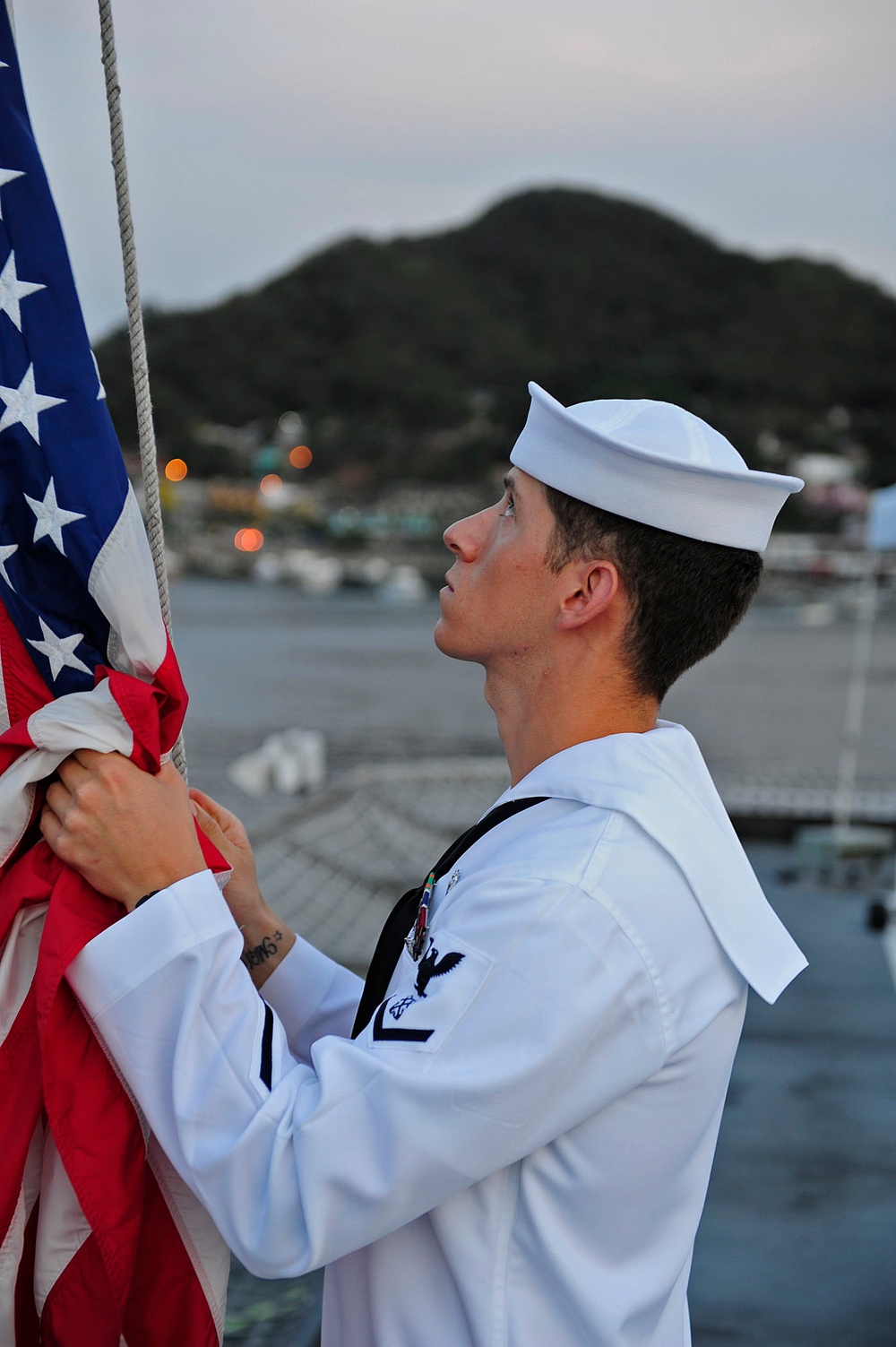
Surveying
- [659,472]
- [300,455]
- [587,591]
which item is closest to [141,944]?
[587,591]

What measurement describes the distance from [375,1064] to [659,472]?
68 cm

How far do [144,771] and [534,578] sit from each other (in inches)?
18.9

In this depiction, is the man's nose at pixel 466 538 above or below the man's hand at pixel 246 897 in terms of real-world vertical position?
above

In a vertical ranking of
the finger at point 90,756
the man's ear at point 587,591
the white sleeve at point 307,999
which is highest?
the man's ear at point 587,591

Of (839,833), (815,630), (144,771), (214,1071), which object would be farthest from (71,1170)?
(815,630)

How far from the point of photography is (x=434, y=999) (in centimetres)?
113

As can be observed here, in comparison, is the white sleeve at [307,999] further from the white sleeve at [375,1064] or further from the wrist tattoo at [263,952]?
the white sleeve at [375,1064]

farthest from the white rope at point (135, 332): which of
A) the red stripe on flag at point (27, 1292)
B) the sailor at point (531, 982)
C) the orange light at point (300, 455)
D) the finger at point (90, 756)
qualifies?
the orange light at point (300, 455)

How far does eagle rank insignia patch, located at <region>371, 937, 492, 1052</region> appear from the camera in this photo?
43.8 inches

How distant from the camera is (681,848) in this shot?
122 centimetres

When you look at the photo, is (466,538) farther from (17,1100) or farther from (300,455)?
(300,455)

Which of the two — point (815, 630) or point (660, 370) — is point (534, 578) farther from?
point (660, 370)

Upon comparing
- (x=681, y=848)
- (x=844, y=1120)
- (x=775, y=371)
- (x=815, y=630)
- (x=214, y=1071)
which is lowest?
(x=815, y=630)

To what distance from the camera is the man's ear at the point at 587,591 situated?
134 centimetres
